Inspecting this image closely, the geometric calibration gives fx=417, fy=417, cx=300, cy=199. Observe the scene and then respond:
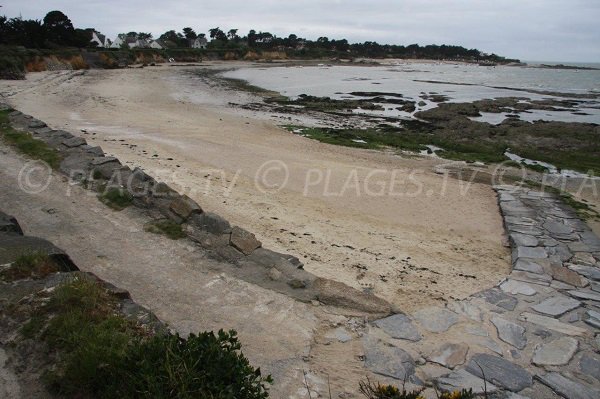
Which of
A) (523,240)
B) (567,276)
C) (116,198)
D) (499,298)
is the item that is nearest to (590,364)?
(499,298)

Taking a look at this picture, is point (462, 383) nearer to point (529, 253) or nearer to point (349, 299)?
point (349, 299)

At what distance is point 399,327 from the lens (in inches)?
192

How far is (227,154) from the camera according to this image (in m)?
13.8

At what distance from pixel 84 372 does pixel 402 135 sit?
19.1 metres

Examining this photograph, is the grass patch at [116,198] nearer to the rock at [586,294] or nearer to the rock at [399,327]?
the rock at [399,327]

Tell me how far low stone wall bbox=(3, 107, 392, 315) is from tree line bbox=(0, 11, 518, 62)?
157ft

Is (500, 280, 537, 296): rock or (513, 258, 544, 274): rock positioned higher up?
(500, 280, 537, 296): rock

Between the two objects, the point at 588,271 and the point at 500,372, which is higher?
the point at 500,372

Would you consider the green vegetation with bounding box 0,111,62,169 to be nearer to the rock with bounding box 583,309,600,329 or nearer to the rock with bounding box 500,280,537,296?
the rock with bounding box 500,280,537,296

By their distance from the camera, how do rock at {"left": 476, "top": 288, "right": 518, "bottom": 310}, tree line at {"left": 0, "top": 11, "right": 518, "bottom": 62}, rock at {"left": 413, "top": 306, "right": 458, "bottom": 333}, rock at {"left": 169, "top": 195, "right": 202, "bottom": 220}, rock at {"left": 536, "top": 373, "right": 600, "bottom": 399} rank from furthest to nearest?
1. tree line at {"left": 0, "top": 11, "right": 518, "bottom": 62}
2. rock at {"left": 169, "top": 195, "right": 202, "bottom": 220}
3. rock at {"left": 476, "top": 288, "right": 518, "bottom": 310}
4. rock at {"left": 413, "top": 306, "right": 458, "bottom": 333}
5. rock at {"left": 536, "top": 373, "right": 600, "bottom": 399}

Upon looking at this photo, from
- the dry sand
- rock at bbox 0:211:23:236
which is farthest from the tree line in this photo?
rock at bbox 0:211:23:236

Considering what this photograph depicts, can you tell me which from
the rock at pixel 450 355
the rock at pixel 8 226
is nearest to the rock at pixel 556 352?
the rock at pixel 450 355

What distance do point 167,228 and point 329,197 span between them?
4820 mm

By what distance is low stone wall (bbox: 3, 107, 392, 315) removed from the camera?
527 centimetres
